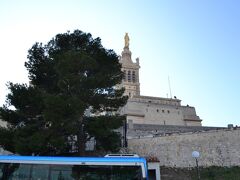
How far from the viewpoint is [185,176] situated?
22781 mm

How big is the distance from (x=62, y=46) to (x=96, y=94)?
21.2 feet

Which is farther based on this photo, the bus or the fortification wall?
the fortification wall

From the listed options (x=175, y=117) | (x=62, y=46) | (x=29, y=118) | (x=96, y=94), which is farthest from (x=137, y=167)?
(x=175, y=117)

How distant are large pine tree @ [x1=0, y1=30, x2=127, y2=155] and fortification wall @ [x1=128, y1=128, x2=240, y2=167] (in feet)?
23.8

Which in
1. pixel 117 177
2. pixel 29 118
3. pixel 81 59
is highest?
pixel 81 59

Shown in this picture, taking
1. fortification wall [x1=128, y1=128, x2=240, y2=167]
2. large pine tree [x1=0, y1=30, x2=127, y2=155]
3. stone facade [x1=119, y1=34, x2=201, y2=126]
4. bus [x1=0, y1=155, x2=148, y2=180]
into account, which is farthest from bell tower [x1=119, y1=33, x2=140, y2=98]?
bus [x1=0, y1=155, x2=148, y2=180]

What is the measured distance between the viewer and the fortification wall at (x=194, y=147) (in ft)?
81.7

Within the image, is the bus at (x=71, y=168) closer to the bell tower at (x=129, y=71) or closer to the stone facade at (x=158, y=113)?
the stone facade at (x=158, y=113)

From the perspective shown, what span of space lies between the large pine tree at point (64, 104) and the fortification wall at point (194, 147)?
7.25m

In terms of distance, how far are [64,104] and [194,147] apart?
13.5 metres

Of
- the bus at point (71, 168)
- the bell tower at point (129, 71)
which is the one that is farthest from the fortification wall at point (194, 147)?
the bell tower at point (129, 71)

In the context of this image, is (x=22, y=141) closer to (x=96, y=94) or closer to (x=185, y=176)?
(x=96, y=94)

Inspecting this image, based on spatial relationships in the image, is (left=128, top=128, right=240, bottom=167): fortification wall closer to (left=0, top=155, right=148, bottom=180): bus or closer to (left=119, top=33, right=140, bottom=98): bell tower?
(left=0, top=155, right=148, bottom=180): bus

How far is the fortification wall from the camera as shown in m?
24.9
